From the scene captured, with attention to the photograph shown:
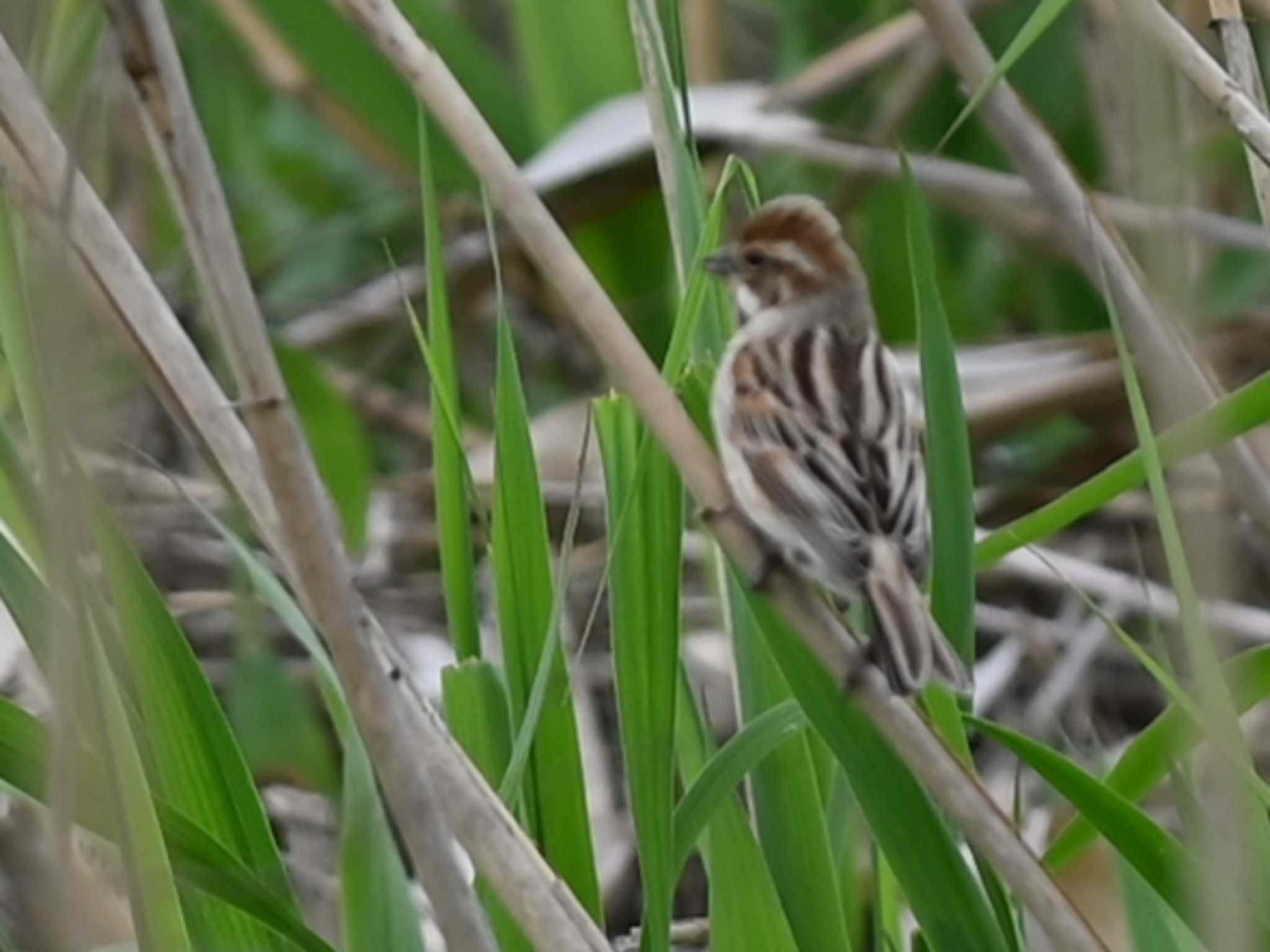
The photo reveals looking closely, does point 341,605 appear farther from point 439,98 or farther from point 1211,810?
point 1211,810

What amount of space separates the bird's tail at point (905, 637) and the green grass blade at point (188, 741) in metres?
0.43

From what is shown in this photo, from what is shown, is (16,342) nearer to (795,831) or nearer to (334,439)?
(795,831)

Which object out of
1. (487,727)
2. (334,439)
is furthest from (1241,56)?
(334,439)

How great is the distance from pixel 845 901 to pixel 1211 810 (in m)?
0.48

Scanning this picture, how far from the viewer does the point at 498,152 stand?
1.57m

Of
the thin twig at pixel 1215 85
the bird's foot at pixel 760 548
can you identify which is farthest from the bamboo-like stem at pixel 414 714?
the thin twig at pixel 1215 85

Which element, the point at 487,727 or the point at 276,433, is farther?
the point at 487,727

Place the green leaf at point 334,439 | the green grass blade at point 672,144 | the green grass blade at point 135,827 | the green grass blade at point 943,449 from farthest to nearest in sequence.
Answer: the green leaf at point 334,439, the green grass blade at point 672,144, the green grass blade at point 943,449, the green grass blade at point 135,827

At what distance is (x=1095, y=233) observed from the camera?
181 cm

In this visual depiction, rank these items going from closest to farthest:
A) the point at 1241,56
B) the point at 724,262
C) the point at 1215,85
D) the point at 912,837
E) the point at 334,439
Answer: the point at 912,837
the point at 1215,85
the point at 1241,56
the point at 724,262
the point at 334,439

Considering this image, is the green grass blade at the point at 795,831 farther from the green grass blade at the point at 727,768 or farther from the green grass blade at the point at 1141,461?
the green grass blade at the point at 1141,461

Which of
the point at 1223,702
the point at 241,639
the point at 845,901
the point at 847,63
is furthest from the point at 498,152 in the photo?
the point at 847,63

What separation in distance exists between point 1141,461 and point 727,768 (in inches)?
13.6

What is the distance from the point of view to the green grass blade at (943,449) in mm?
1625
